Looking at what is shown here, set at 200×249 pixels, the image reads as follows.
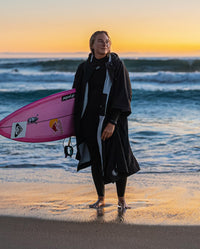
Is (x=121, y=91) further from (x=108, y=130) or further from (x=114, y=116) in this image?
(x=108, y=130)

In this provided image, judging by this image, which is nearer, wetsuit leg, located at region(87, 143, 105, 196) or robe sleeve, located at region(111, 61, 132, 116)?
robe sleeve, located at region(111, 61, 132, 116)

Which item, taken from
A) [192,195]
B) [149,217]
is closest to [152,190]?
[192,195]

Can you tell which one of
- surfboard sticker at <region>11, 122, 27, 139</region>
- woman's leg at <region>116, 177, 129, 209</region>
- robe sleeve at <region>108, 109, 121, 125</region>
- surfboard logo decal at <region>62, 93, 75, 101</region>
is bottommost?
woman's leg at <region>116, 177, 129, 209</region>

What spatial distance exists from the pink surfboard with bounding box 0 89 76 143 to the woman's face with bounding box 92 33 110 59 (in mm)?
507

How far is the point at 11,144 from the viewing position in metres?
6.32

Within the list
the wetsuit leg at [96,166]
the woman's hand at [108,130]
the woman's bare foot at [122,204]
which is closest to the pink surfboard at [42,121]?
the wetsuit leg at [96,166]

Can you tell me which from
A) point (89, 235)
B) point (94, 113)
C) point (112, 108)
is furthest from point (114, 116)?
point (89, 235)

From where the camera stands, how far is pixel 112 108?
10.5ft

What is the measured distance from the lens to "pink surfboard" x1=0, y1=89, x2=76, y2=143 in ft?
11.8

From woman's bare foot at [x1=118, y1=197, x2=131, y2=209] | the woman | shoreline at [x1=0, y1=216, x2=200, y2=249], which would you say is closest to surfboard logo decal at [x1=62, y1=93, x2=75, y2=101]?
the woman

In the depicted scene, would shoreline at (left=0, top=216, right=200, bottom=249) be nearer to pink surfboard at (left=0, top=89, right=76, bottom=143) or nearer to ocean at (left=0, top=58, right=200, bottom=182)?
pink surfboard at (left=0, top=89, right=76, bottom=143)

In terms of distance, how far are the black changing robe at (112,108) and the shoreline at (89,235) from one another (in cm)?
49

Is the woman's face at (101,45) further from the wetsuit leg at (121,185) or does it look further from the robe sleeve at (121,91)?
the wetsuit leg at (121,185)

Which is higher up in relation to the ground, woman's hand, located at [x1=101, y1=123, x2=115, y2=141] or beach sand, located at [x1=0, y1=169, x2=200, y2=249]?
woman's hand, located at [x1=101, y1=123, x2=115, y2=141]
